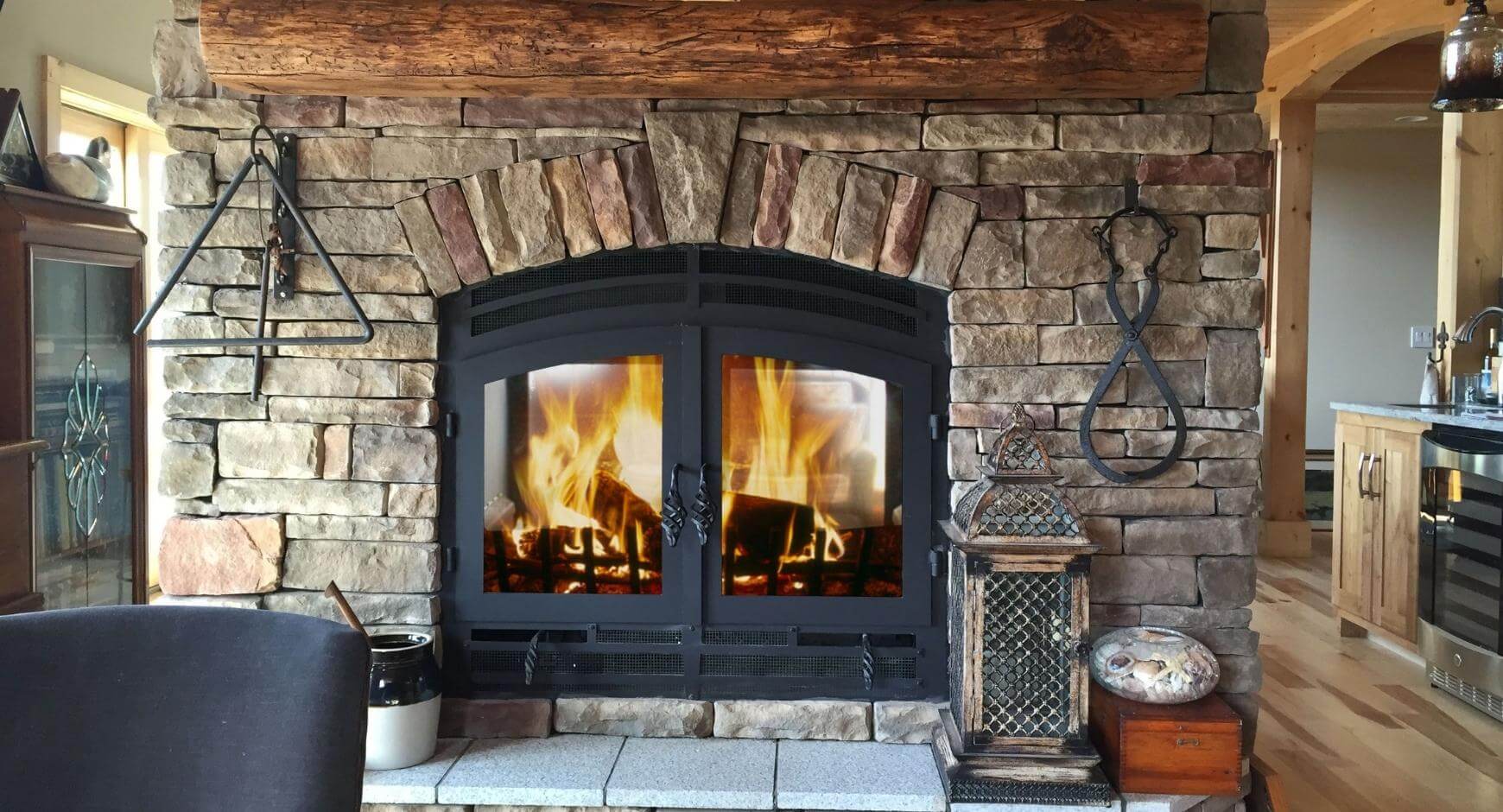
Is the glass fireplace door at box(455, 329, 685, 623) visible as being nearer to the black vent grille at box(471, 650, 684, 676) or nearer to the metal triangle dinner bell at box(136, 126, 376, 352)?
the black vent grille at box(471, 650, 684, 676)

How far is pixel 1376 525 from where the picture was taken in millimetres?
4598

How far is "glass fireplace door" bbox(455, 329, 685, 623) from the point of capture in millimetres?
2936

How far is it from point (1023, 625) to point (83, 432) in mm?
2824

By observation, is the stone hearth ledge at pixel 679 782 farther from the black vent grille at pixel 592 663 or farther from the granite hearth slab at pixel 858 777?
the black vent grille at pixel 592 663

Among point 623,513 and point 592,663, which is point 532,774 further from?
point 623,513

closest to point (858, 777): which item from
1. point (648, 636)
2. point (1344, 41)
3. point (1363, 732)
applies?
point (648, 636)

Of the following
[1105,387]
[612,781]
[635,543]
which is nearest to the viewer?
[612,781]

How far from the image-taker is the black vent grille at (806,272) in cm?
290

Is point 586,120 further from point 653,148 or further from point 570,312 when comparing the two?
point 570,312

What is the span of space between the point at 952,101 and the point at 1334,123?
6.34m

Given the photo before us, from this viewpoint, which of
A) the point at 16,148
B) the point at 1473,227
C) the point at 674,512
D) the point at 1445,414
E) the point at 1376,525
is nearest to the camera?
the point at 674,512

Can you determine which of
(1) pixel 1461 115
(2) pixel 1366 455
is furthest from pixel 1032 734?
(1) pixel 1461 115

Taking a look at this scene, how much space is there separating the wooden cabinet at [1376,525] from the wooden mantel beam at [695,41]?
2.53 m

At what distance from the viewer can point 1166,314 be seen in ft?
9.25
